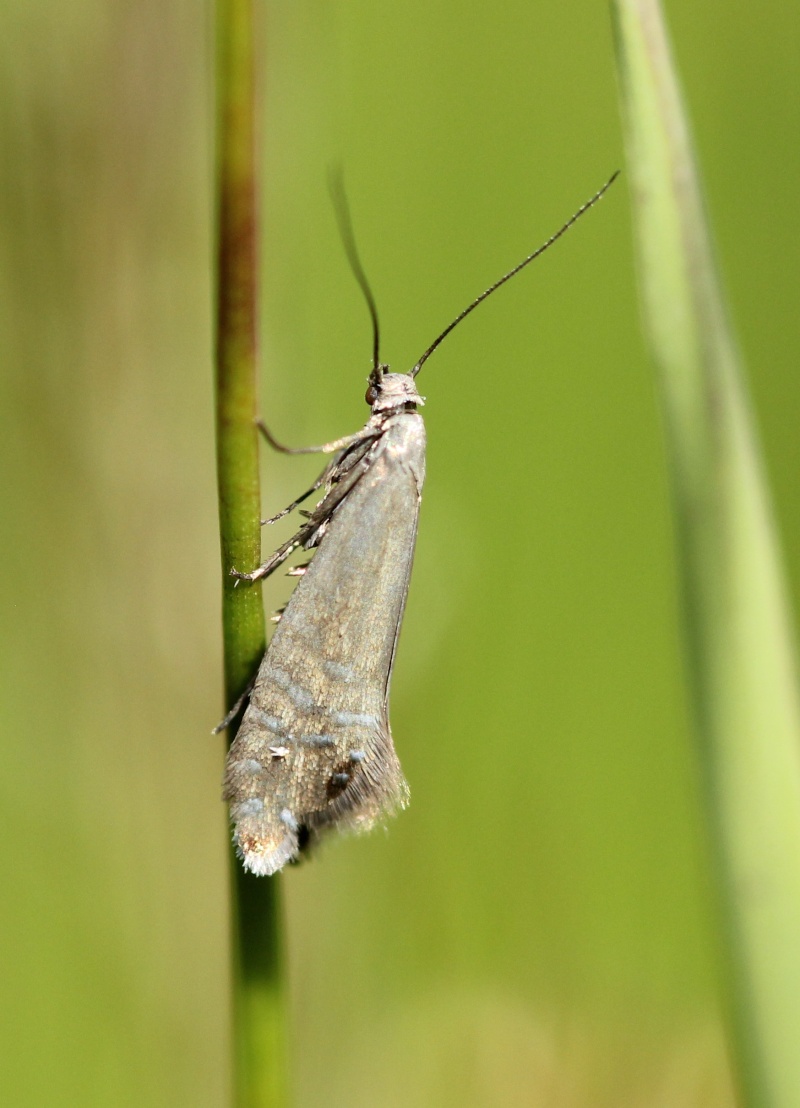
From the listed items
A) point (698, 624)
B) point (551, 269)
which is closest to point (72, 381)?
point (698, 624)

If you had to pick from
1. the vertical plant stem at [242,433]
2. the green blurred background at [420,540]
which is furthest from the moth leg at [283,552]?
the vertical plant stem at [242,433]

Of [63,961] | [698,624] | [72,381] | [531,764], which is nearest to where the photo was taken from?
[698,624]

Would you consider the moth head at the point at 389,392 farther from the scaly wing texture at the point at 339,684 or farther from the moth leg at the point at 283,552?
the moth leg at the point at 283,552

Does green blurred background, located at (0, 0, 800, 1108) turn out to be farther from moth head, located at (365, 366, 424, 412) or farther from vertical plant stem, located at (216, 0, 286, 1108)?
vertical plant stem, located at (216, 0, 286, 1108)

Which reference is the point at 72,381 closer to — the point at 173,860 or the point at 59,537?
the point at 59,537

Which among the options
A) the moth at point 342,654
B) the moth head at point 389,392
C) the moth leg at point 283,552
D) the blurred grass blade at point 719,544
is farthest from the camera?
the moth head at point 389,392
